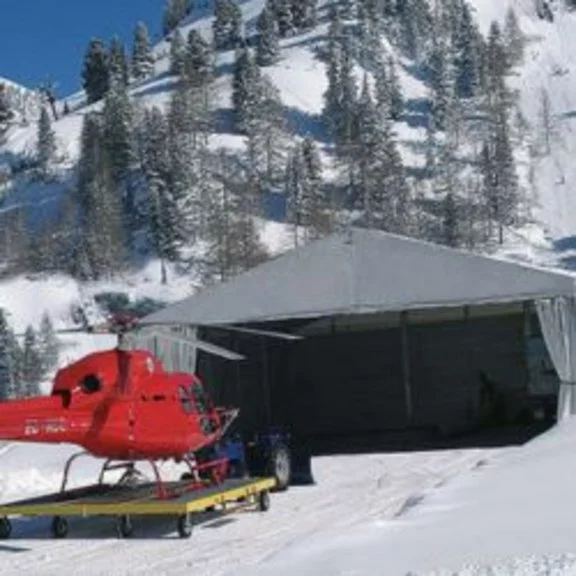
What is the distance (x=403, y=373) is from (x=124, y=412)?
16.9 metres

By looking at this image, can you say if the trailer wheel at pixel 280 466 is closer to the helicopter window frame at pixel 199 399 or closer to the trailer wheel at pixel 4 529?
the helicopter window frame at pixel 199 399

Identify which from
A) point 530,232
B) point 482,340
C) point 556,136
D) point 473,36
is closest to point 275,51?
point 473,36

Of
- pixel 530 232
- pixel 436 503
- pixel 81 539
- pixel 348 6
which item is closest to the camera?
pixel 436 503

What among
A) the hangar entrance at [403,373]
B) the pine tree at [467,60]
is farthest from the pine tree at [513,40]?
the hangar entrance at [403,373]

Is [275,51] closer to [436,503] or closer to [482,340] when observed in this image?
[482,340]

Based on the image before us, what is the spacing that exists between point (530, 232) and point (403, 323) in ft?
242

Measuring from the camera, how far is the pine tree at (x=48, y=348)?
2628 inches

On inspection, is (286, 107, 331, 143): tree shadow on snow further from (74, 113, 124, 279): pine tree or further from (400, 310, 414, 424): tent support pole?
(400, 310, 414, 424): tent support pole

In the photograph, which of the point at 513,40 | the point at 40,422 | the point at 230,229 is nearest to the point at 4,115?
the point at 230,229

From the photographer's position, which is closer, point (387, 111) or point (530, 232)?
point (530, 232)

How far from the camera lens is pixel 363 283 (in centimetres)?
1978

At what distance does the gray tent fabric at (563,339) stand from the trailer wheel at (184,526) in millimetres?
9546

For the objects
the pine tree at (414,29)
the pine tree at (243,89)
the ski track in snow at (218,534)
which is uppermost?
the pine tree at (414,29)

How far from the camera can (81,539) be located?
1147cm
